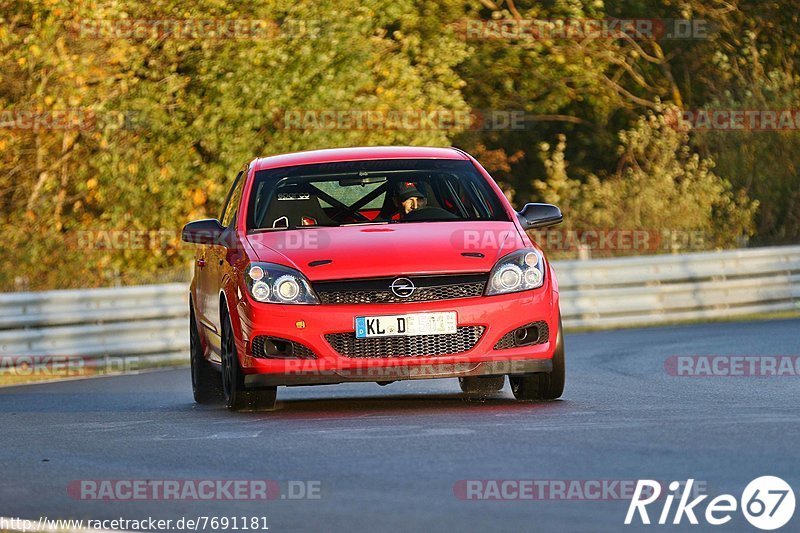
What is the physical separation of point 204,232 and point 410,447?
3767mm

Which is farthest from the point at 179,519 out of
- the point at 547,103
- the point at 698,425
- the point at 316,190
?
the point at 547,103

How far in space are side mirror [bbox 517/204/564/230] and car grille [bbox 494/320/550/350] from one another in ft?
3.31

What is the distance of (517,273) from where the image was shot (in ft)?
36.4

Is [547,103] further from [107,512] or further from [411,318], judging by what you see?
[107,512]

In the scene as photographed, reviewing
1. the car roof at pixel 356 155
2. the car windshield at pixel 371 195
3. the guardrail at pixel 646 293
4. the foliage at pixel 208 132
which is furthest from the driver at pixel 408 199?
the foliage at pixel 208 132

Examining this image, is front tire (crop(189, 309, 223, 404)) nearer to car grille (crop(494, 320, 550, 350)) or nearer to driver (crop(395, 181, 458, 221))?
driver (crop(395, 181, 458, 221))

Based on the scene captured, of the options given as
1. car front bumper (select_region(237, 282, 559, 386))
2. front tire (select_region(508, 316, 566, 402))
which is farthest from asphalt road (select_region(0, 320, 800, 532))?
car front bumper (select_region(237, 282, 559, 386))

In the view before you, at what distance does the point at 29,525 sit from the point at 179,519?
0.56 m

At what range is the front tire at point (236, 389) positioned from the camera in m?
11.4

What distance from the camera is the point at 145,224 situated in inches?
1025

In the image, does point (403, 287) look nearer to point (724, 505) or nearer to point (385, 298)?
point (385, 298)

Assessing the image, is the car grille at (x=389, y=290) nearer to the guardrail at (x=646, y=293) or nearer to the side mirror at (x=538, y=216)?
the side mirror at (x=538, y=216)

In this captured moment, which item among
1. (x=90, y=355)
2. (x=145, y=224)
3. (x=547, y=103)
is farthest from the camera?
(x=547, y=103)

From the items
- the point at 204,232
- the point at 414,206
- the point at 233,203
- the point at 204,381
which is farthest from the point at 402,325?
the point at 204,381
